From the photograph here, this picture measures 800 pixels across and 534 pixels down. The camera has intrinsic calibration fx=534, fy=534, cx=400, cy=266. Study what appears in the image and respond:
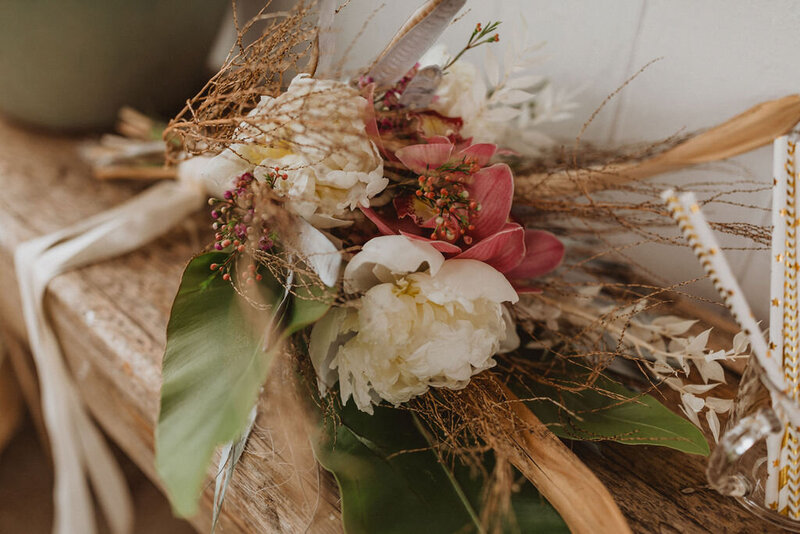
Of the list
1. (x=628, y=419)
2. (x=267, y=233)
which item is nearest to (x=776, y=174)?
(x=628, y=419)

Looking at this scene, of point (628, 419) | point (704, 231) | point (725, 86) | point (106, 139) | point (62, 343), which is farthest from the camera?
point (106, 139)

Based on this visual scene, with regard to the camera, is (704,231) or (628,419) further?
(628,419)

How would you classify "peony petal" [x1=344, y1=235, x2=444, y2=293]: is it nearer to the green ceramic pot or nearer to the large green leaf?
the large green leaf

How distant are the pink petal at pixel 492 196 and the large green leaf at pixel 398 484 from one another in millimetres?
149

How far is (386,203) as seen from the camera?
1.29 ft

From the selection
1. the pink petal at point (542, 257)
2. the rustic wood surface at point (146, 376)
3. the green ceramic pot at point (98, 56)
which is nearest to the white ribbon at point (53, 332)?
the rustic wood surface at point (146, 376)

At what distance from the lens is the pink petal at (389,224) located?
0.36 metres

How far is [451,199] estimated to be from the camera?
358mm

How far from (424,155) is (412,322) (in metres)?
0.12

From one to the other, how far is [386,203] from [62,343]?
437mm

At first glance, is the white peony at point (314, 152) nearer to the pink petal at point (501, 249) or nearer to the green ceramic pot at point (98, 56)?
the pink petal at point (501, 249)

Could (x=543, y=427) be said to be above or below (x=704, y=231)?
below

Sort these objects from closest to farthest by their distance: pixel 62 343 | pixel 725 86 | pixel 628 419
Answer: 1. pixel 628 419
2. pixel 725 86
3. pixel 62 343

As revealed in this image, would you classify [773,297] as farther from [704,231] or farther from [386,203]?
[386,203]
